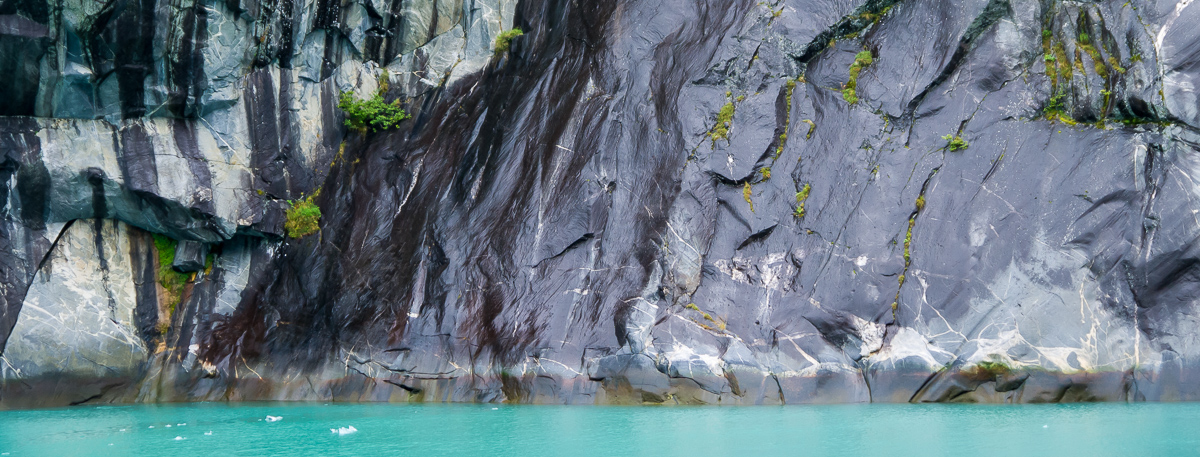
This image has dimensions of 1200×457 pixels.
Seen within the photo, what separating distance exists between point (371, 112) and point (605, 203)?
7.12m

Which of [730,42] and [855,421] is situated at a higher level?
[730,42]

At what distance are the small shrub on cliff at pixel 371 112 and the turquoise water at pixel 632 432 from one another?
8.31 m

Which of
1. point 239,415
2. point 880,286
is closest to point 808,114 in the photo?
point 880,286

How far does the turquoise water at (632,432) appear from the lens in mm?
10727

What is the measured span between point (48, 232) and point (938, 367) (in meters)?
20.2

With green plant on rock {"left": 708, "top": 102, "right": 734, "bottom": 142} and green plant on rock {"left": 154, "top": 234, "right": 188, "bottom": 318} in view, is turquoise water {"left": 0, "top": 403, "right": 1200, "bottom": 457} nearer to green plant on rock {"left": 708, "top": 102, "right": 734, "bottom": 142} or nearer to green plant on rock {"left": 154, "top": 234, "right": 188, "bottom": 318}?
green plant on rock {"left": 154, "top": 234, "right": 188, "bottom": 318}

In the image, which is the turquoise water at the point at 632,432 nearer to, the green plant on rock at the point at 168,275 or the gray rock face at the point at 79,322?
the gray rock face at the point at 79,322

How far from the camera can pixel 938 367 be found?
15.8 metres

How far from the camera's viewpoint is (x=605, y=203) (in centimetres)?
1914

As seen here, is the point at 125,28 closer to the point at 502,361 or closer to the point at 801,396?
the point at 502,361

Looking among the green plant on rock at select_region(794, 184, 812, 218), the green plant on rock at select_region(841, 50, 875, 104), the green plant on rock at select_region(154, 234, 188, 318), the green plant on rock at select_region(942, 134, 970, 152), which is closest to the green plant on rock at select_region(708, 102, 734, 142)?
the green plant on rock at select_region(794, 184, 812, 218)

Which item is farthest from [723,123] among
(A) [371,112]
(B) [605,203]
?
(A) [371,112]

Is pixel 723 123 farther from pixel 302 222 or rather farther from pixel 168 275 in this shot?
pixel 168 275

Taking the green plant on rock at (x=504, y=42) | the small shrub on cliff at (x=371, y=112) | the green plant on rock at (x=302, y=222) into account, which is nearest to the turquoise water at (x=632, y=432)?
the green plant on rock at (x=302, y=222)
